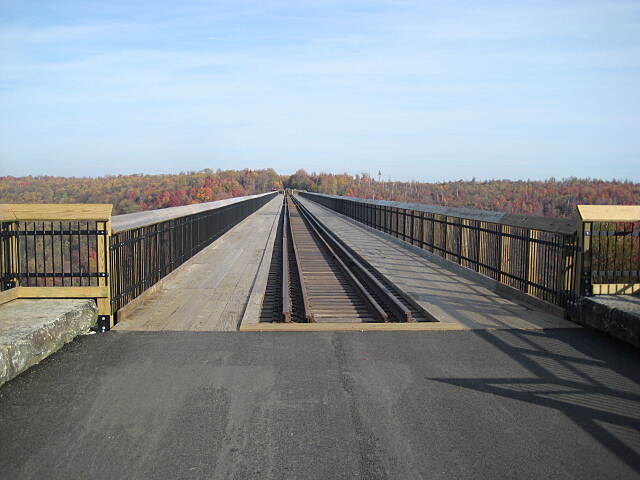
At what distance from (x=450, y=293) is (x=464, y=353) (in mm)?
3869

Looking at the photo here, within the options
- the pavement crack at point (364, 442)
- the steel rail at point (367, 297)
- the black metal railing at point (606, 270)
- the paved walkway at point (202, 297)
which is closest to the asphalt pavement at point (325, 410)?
the pavement crack at point (364, 442)

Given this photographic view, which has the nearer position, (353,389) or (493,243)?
(353,389)

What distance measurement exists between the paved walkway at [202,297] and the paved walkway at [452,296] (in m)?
3.05

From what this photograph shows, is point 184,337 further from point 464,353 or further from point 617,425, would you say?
point 617,425

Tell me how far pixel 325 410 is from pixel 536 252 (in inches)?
228

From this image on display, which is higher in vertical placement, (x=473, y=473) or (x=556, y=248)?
(x=556, y=248)

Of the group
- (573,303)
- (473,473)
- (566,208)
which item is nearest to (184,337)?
(473,473)

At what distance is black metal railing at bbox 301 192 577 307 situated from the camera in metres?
8.23

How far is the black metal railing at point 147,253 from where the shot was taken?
26.1 feet

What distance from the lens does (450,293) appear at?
10.1 metres

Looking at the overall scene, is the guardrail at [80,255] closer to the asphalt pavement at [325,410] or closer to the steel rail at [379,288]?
the asphalt pavement at [325,410]

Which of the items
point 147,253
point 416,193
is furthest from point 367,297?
point 416,193

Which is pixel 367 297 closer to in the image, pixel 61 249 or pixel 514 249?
pixel 514 249

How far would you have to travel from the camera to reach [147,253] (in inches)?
386
